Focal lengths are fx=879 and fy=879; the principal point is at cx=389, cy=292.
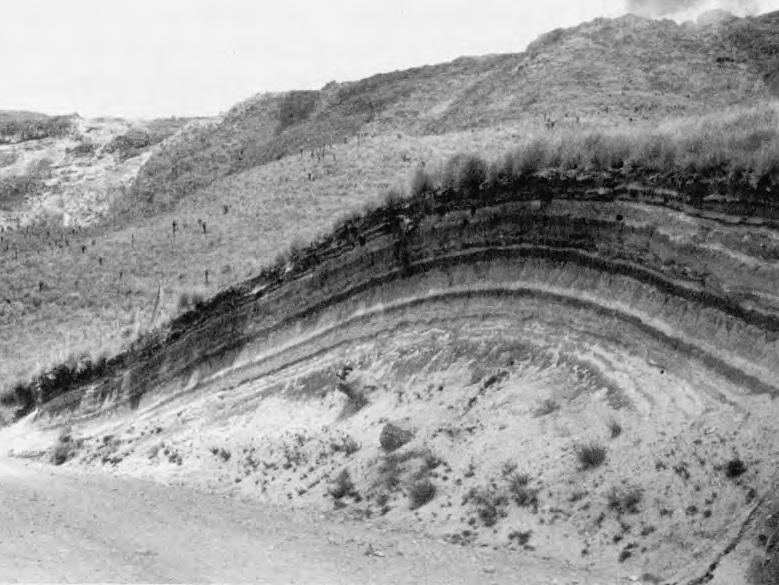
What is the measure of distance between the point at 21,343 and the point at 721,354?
3390cm

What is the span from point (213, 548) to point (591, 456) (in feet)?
15.4

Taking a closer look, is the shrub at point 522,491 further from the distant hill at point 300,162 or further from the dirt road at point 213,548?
the distant hill at point 300,162

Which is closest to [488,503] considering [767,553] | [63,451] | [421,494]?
[421,494]

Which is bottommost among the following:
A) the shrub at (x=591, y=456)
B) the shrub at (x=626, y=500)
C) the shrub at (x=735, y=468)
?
the shrub at (x=626, y=500)

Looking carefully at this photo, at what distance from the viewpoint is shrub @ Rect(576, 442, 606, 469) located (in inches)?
408

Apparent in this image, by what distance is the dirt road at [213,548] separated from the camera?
9227 millimetres

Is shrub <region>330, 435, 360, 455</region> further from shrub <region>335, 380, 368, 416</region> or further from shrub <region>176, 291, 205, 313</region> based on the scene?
shrub <region>176, 291, 205, 313</region>

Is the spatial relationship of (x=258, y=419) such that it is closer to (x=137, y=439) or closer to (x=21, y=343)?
(x=137, y=439)

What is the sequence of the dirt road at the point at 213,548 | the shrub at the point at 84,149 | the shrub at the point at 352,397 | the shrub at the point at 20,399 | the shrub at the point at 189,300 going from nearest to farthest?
the dirt road at the point at 213,548, the shrub at the point at 352,397, the shrub at the point at 189,300, the shrub at the point at 20,399, the shrub at the point at 84,149

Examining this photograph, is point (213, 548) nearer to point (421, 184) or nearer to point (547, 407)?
point (547, 407)

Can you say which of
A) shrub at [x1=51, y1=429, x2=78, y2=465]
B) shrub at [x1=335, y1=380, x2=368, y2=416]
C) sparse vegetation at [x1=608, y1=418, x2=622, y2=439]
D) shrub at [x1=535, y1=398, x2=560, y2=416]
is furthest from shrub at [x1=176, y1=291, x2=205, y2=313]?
sparse vegetation at [x1=608, y1=418, x2=622, y2=439]

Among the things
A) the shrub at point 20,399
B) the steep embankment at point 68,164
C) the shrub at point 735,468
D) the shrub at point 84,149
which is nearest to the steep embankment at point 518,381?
the shrub at point 735,468

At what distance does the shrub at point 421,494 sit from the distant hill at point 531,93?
2764 centimetres

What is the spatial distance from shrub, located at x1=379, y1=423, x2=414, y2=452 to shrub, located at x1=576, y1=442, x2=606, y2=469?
3347 millimetres
